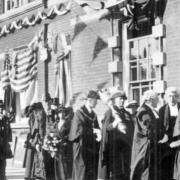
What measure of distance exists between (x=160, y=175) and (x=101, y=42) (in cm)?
500

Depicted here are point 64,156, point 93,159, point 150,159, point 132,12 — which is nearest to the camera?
point 150,159

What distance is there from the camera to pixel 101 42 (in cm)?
1280

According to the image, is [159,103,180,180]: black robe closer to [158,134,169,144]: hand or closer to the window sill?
[158,134,169,144]: hand

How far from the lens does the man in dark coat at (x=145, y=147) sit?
847cm

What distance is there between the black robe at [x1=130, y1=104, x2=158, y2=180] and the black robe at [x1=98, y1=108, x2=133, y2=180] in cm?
66

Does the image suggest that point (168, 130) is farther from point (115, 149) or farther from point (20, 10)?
point (20, 10)

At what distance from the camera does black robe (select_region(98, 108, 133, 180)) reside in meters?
9.19

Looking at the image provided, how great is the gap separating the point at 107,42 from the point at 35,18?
3.94 metres

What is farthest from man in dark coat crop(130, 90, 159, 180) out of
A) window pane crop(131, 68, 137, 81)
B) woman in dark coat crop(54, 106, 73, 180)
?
window pane crop(131, 68, 137, 81)

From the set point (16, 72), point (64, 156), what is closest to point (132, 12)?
point (64, 156)

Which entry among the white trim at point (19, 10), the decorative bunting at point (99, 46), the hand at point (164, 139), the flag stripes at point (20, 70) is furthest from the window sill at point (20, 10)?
the hand at point (164, 139)

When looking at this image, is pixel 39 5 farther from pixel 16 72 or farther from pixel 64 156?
pixel 64 156

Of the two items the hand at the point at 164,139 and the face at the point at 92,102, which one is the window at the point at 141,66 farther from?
the hand at the point at 164,139

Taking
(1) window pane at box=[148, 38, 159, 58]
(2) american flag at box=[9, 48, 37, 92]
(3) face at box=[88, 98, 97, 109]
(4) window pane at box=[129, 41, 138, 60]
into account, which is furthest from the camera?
(2) american flag at box=[9, 48, 37, 92]
